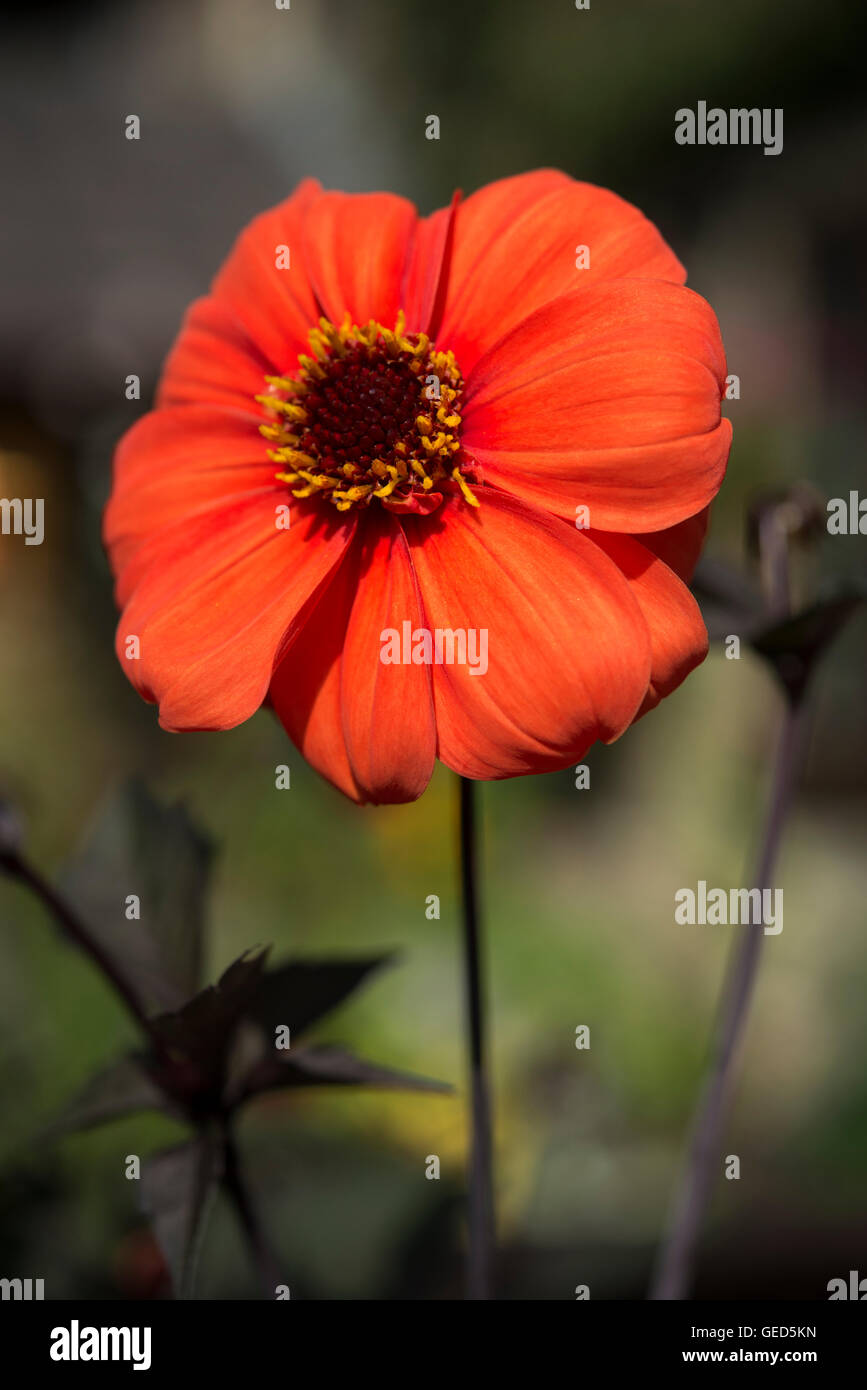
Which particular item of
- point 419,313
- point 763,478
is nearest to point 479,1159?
point 419,313

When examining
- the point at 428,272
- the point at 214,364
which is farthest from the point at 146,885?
the point at 428,272

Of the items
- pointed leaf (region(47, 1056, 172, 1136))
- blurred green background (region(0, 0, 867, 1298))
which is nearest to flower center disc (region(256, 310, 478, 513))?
pointed leaf (region(47, 1056, 172, 1136))

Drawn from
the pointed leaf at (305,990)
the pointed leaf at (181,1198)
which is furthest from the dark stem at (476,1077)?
the pointed leaf at (181,1198)

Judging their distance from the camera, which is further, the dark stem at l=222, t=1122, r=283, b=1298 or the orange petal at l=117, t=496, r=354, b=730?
the dark stem at l=222, t=1122, r=283, b=1298

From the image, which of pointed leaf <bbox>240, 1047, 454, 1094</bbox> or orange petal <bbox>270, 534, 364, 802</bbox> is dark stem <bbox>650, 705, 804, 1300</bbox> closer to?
pointed leaf <bbox>240, 1047, 454, 1094</bbox>

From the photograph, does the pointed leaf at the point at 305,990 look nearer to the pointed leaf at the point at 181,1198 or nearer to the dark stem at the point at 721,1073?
the pointed leaf at the point at 181,1198

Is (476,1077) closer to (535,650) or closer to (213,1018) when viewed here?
(213,1018)
